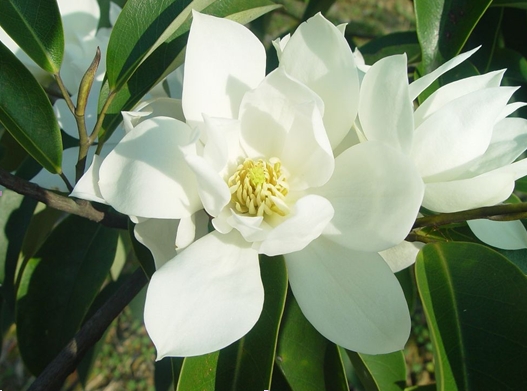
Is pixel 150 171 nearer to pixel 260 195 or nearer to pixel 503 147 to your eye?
pixel 260 195

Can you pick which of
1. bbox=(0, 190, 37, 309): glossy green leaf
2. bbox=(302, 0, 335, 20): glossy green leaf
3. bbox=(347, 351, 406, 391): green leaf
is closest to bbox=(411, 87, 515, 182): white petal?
bbox=(347, 351, 406, 391): green leaf

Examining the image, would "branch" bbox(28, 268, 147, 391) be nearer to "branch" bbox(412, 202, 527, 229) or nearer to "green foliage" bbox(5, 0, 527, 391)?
"green foliage" bbox(5, 0, 527, 391)

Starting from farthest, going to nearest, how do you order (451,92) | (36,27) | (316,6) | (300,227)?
(316,6) → (36,27) → (451,92) → (300,227)

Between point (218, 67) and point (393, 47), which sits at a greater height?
point (218, 67)

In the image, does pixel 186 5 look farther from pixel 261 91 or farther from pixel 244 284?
pixel 244 284

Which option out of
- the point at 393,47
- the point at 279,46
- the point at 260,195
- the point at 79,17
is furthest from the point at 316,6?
the point at 260,195

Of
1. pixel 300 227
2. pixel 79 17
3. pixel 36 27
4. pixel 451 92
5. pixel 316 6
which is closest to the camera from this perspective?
pixel 300 227

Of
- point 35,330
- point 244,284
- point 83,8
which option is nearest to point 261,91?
point 244,284

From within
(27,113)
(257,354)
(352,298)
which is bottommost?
(257,354)
